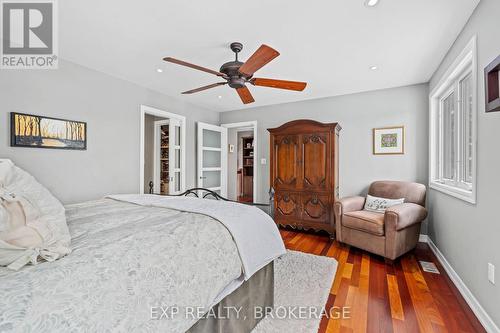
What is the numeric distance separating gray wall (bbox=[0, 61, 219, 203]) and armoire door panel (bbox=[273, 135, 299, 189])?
2189mm

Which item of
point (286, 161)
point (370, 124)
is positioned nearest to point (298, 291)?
point (286, 161)

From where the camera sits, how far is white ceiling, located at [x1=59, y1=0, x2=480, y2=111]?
185cm

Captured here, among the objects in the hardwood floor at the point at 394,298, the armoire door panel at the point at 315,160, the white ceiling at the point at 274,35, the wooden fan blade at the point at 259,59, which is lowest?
the hardwood floor at the point at 394,298

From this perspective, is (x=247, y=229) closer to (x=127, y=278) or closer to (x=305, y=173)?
(x=127, y=278)

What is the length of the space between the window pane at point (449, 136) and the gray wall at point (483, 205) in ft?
2.50

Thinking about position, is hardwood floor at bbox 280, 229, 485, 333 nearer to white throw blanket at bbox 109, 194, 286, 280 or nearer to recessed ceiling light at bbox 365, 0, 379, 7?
white throw blanket at bbox 109, 194, 286, 280

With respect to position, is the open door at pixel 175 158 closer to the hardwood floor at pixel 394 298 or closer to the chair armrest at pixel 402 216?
the hardwood floor at pixel 394 298

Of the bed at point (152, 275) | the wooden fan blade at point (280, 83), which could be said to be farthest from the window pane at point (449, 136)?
the bed at point (152, 275)

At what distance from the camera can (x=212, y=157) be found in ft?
16.2

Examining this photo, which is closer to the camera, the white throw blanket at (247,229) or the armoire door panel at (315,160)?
the white throw blanket at (247,229)

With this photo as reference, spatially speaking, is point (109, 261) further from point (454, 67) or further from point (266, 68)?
point (454, 67)

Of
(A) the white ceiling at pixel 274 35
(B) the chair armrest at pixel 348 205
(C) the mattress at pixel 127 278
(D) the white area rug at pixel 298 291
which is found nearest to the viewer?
(C) the mattress at pixel 127 278

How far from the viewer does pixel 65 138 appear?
2.72 meters

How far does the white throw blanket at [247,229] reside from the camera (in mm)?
1420
